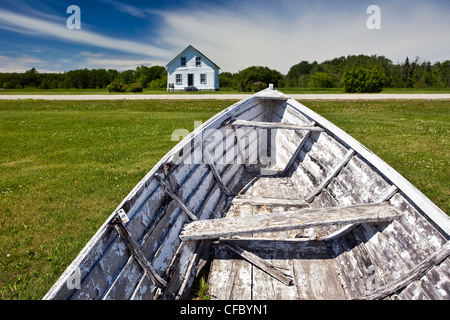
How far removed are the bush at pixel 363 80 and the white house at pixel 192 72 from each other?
1586cm

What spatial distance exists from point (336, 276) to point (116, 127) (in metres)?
11.0

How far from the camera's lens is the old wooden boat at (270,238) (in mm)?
2100

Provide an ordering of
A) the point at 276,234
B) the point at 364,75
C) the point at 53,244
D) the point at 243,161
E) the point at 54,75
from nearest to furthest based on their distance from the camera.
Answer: the point at 276,234 → the point at 53,244 → the point at 243,161 → the point at 364,75 → the point at 54,75

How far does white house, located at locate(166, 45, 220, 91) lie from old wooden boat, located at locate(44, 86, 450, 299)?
1232 inches

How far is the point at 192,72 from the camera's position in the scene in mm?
34156

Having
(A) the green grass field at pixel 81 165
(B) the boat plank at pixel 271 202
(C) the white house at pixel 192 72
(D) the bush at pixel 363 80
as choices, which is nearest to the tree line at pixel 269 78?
(C) the white house at pixel 192 72

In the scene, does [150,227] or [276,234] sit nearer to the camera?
[150,227]

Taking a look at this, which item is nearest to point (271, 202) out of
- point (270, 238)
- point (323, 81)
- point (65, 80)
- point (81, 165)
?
point (270, 238)

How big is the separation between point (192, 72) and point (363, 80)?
20.2 meters

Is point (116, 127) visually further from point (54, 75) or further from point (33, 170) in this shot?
point (54, 75)

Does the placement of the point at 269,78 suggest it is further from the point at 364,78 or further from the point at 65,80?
the point at 65,80

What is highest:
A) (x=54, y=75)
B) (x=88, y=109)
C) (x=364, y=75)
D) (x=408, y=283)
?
(x=54, y=75)

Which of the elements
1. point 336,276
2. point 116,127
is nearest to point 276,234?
point 336,276
